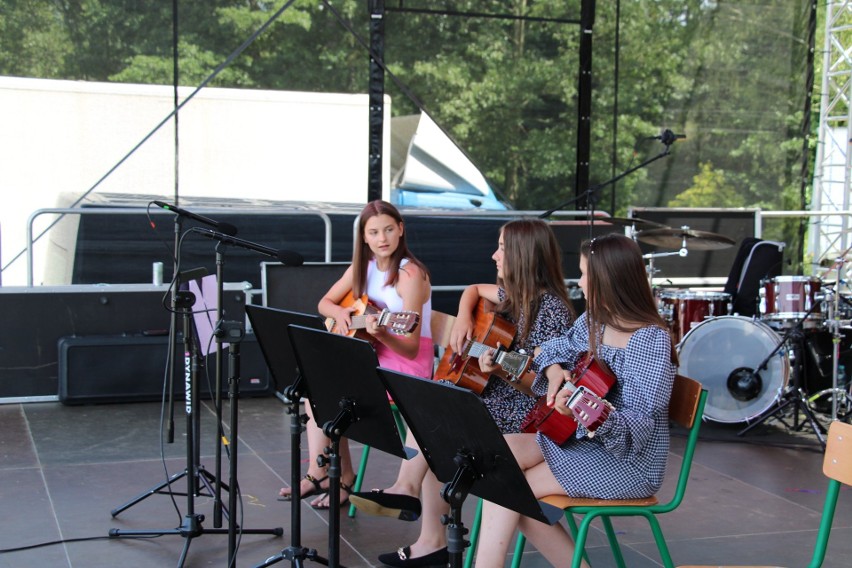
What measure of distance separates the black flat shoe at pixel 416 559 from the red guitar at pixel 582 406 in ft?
2.39

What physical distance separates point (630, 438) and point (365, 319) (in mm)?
1598

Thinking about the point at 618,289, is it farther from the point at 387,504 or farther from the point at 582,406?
the point at 387,504

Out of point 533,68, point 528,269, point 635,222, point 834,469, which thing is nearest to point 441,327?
point 528,269

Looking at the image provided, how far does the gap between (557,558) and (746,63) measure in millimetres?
8667

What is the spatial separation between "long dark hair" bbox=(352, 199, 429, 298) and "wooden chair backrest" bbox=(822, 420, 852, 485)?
2108 mm

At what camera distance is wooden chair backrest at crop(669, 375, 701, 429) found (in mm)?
3258

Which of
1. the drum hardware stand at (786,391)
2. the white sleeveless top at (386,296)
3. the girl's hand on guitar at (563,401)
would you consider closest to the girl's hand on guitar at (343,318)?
the white sleeveless top at (386,296)

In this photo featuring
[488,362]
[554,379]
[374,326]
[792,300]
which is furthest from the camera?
[792,300]

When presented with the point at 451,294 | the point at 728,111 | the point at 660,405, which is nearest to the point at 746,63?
the point at 728,111

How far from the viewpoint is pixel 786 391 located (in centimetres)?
675

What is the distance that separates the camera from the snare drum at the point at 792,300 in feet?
21.9

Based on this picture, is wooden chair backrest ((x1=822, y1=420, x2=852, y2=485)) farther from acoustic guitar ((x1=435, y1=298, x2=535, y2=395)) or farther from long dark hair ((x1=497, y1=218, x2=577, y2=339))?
long dark hair ((x1=497, y1=218, x2=577, y2=339))

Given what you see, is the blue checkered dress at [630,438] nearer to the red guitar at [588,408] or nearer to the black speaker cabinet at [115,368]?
the red guitar at [588,408]

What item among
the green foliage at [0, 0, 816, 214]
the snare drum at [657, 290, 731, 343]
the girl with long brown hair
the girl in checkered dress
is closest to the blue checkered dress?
the girl in checkered dress
